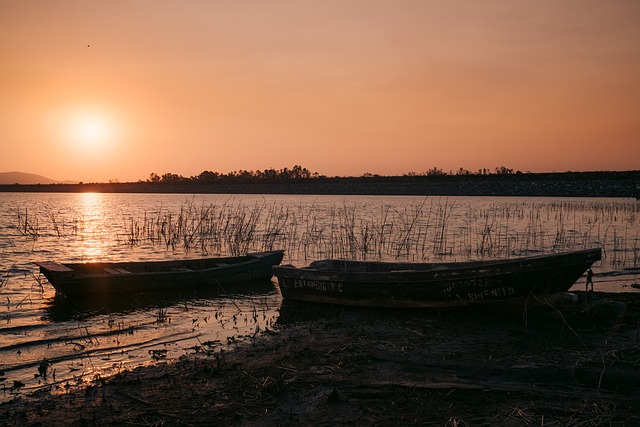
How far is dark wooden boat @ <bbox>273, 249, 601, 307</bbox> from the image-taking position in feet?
29.0

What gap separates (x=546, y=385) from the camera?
19.7 feet

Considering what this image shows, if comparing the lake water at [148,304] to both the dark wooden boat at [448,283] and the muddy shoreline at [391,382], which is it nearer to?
the muddy shoreline at [391,382]

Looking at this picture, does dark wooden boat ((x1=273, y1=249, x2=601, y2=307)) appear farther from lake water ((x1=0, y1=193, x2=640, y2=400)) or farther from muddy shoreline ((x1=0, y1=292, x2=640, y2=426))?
lake water ((x1=0, y1=193, x2=640, y2=400))

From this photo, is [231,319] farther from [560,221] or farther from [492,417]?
[560,221]

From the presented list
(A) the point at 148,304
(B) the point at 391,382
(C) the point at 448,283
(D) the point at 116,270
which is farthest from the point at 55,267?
(B) the point at 391,382

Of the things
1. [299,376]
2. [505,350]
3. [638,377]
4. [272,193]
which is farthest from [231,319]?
[272,193]

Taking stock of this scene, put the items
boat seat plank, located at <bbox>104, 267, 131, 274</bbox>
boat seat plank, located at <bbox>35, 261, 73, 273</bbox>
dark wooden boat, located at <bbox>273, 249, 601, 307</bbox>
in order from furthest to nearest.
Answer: boat seat plank, located at <bbox>104, 267, 131, 274</bbox>, boat seat plank, located at <bbox>35, 261, 73, 273</bbox>, dark wooden boat, located at <bbox>273, 249, 601, 307</bbox>

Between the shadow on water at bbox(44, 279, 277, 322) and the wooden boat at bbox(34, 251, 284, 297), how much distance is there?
0.15m

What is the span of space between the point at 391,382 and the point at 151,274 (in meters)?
8.21

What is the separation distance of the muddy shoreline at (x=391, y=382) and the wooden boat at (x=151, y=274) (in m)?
4.90

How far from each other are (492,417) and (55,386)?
16.8 ft

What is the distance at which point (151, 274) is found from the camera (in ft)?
41.9

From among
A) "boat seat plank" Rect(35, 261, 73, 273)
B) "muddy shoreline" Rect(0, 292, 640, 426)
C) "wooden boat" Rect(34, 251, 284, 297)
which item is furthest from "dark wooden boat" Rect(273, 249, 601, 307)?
"boat seat plank" Rect(35, 261, 73, 273)

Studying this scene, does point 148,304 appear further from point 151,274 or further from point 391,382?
point 391,382
